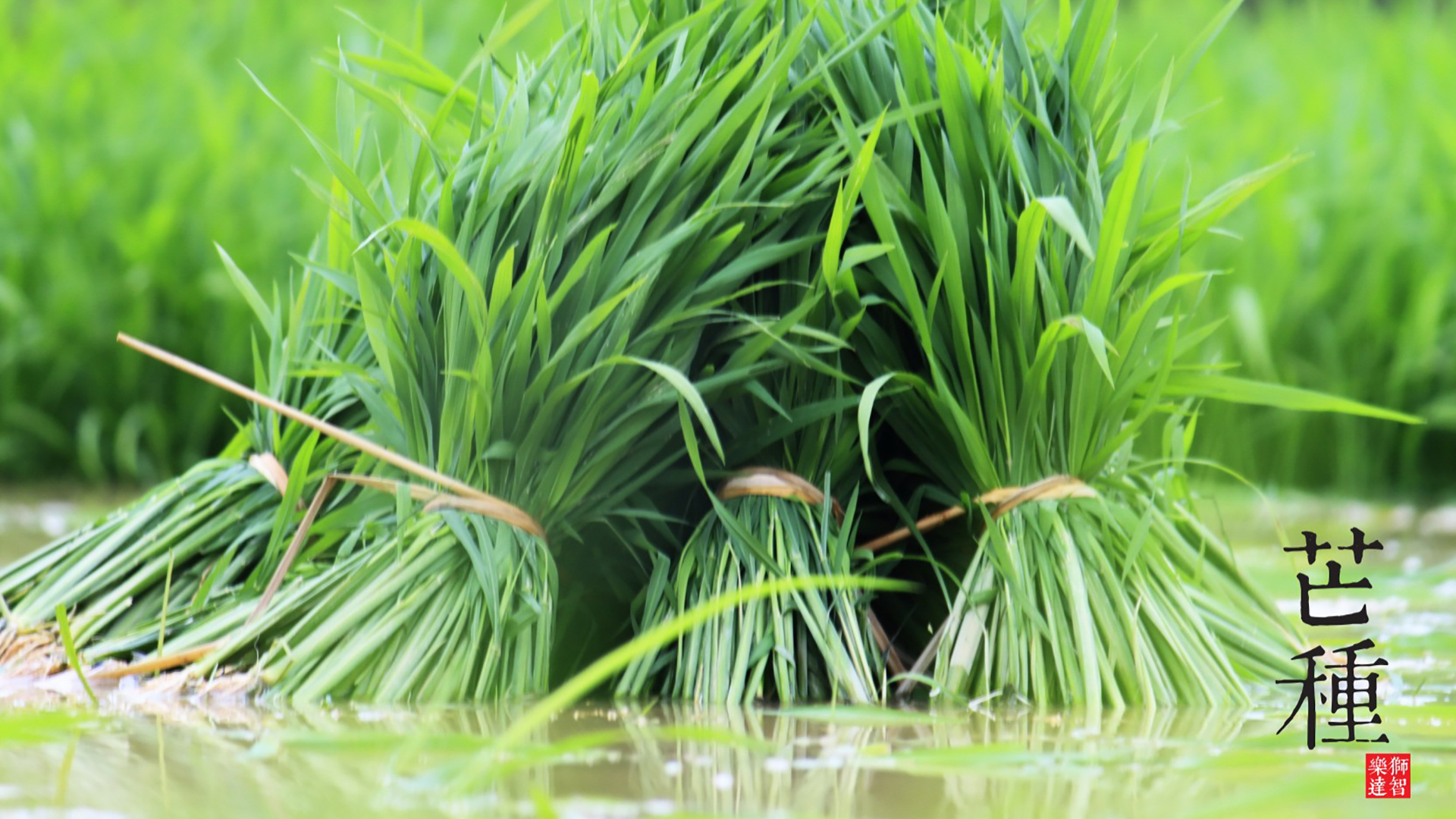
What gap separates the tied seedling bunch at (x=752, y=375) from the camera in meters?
1.20

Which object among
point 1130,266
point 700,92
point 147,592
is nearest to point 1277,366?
point 1130,266

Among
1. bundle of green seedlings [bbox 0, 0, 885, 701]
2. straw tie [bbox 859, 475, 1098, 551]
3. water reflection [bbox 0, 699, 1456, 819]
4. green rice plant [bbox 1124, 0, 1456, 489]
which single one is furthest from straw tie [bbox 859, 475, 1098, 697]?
green rice plant [bbox 1124, 0, 1456, 489]

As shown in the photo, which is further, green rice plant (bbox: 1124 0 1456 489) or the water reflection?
green rice plant (bbox: 1124 0 1456 489)

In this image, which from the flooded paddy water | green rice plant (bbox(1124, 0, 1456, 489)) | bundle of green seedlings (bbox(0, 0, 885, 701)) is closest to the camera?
the flooded paddy water

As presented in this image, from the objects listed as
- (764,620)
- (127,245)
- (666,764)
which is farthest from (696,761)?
(127,245)

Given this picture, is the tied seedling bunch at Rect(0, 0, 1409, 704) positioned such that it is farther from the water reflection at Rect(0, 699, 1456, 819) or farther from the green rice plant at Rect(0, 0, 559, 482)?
the green rice plant at Rect(0, 0, 559, 482)

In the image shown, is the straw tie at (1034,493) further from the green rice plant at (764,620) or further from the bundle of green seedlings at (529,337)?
the bundle of green seedlings at (529,337)

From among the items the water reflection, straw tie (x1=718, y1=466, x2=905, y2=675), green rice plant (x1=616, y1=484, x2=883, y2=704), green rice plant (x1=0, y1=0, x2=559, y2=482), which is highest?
green rice plant (x1=0, y1=0, x2=559, y2=482)

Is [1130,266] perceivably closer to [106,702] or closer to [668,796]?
[668,796]

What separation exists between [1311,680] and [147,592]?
1.12 meters

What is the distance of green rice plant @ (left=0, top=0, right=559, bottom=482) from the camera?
303 centimetres

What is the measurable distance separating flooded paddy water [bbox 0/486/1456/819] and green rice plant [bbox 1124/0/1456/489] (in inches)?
73.9

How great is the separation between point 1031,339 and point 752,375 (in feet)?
0.83

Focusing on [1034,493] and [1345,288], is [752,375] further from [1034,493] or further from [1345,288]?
[1345,288]
